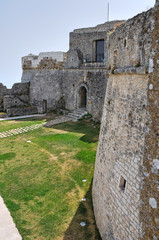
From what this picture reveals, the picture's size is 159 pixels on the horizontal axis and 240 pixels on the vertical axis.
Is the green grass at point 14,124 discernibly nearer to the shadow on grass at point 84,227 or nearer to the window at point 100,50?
the window at point 100,50

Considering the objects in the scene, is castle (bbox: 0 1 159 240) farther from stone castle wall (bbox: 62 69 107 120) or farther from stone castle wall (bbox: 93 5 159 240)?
stone castle wall (bbox: 62 69 107 120)

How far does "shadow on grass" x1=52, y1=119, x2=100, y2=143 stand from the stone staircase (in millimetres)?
615

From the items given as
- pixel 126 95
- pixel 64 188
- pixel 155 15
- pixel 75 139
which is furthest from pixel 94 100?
pixel 155 15

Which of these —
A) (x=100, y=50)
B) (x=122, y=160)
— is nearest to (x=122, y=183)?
(x=122, y=160)

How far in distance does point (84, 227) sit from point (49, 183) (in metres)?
2.67

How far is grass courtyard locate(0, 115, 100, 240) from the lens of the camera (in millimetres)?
5863

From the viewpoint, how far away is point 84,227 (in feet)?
19.2

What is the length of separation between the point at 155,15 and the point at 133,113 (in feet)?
6.32

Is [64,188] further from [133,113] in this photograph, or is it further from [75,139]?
[75,139]

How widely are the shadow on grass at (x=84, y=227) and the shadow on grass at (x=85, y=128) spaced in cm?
619

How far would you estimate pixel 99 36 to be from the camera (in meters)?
19.2

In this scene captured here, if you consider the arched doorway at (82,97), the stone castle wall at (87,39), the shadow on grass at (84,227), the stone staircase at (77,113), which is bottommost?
the shadow on grass at (84,227)

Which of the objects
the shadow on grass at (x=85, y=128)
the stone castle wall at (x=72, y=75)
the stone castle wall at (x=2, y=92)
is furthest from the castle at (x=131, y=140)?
the stone castle wall at (x=2, y=92)

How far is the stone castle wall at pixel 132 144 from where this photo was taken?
3.45 meters
